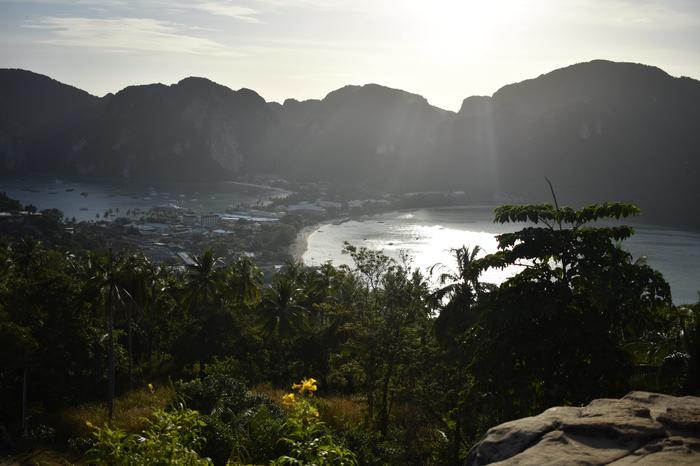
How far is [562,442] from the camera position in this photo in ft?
16.0

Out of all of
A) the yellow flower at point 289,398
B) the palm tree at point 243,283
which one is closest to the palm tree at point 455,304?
the yellow flower at point 289,398

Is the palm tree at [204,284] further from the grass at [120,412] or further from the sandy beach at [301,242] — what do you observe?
the sandy beach at [301,242]

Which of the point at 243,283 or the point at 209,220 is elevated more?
the point at 243,283

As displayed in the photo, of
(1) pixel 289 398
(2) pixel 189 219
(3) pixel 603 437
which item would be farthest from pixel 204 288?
(2) pixel 189 219

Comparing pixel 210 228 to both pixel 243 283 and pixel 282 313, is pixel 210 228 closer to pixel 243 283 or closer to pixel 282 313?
pixel 243 283

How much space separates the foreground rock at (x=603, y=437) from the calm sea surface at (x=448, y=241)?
70.5 meters

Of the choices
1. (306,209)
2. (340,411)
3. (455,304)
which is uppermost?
(455,304)

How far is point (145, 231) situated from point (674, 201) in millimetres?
149034

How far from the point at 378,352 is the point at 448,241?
353ft

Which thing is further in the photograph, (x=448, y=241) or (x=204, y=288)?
(x=448, y=241)

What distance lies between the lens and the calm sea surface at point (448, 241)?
291ft

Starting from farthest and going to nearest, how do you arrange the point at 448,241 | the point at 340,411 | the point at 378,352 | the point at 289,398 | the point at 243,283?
the point at 448,241, the point at 243,283, the point at 340,411, the point at 378,352, the point at 289,398

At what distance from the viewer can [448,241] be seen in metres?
121

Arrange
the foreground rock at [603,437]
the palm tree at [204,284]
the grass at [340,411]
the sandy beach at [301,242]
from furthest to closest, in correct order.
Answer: the sandy beach at [301,242], the palm tree at [204,284], the grass at [340,411], the foreground rock at [603,437]
